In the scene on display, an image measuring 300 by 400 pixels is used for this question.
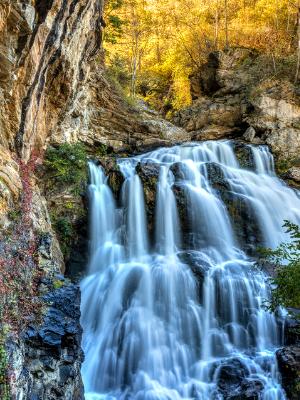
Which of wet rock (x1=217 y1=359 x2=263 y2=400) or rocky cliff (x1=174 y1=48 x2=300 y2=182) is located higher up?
rocky cliff (x1=174 y1=48 x2=300 y2=182)

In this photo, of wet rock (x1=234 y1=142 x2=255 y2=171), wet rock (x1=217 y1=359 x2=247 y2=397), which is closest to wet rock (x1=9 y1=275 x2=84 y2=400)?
wet rock (x1=217 y1=359 x2=247 y2=397)

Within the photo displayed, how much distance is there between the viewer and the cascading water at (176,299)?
336 inches

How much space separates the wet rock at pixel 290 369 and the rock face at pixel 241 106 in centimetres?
1285

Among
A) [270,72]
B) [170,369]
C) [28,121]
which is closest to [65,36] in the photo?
[28,121]

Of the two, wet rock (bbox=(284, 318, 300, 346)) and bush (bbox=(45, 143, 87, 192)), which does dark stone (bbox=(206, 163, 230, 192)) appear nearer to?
bush (bbox=(45, 143, 87, 192))

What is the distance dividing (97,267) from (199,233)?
4066mm

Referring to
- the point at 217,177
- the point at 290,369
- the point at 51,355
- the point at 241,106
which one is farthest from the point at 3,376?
the point at 241,106

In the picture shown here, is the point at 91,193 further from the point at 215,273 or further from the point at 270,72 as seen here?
the point at 270,72

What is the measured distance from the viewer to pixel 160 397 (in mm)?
8109

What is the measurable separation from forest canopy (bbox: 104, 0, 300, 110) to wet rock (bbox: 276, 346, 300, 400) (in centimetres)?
1880

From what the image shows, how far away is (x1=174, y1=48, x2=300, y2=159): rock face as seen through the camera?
20.0 m

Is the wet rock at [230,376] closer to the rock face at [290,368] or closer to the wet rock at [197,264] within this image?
the rock face at [290,368]

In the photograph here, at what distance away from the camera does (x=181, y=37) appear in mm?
28484

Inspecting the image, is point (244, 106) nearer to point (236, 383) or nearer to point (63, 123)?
point (63, 123)
